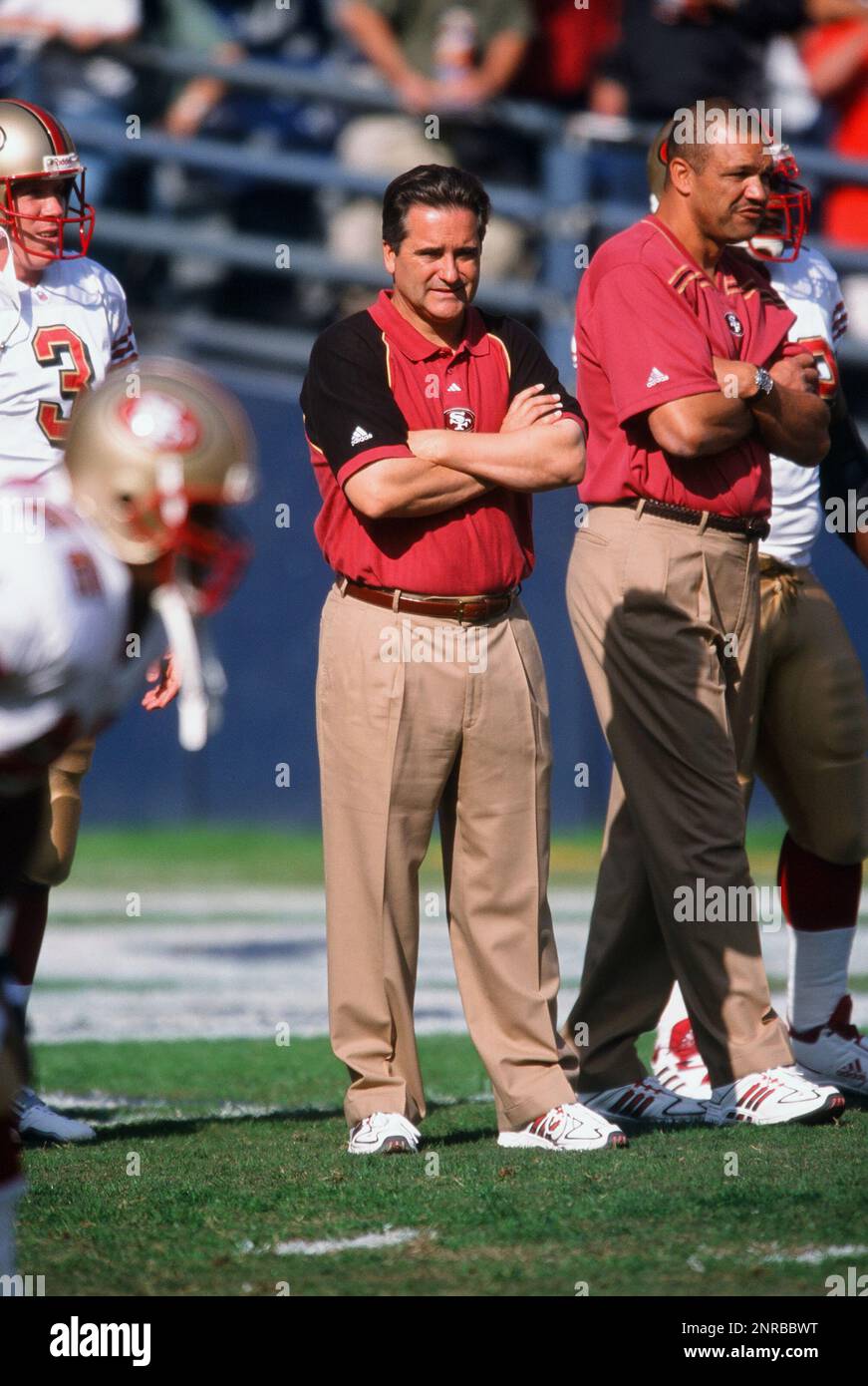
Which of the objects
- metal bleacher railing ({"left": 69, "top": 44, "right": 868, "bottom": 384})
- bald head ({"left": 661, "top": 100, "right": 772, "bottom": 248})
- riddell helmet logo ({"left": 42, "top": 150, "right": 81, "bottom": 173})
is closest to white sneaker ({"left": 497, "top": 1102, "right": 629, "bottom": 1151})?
bald head ({"left": 661, "top": 100, "right": 772, "bottom": 248})

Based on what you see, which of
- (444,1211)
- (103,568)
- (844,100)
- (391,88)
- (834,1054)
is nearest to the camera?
(103,568)

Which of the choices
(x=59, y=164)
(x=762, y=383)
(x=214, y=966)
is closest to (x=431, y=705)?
(x=762, y=383)

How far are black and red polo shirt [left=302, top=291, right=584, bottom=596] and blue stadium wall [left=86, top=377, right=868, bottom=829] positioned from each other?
5.52 metres

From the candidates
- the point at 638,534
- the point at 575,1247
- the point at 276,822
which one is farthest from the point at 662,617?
the point at 276,822

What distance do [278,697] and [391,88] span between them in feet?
11.0

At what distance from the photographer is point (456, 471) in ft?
13.2

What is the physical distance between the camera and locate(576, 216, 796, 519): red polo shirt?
4188 mm

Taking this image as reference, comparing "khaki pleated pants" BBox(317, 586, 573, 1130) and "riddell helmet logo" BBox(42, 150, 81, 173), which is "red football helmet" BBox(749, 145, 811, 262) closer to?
"khaki pleated pants" BBox(317, 586, 573, 1130)

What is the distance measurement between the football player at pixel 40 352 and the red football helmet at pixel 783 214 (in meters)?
1.61

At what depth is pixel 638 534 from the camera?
431 cm

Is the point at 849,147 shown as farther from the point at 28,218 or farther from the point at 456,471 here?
the point at 456,471

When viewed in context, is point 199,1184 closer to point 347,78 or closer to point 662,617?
point 662,617

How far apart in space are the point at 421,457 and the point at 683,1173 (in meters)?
1.55

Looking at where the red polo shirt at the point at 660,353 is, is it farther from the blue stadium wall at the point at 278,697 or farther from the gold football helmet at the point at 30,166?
the blue stadium wall at the point at 278,697
